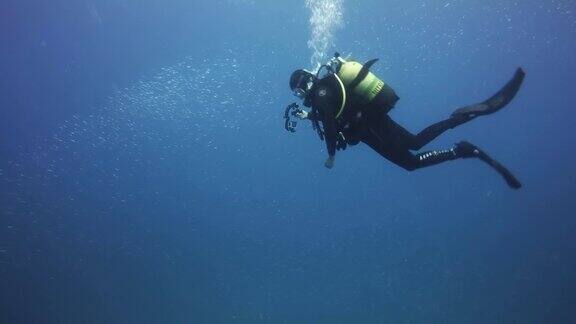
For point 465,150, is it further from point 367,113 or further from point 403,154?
point 367,113

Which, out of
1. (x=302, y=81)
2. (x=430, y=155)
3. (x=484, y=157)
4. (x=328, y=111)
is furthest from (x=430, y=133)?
(x=302, y=81)

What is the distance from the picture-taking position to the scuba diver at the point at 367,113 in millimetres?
5188

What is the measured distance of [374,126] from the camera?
219 inches

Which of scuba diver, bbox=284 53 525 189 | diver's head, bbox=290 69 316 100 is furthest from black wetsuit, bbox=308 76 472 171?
diver's head, bbox=290 69 316 100

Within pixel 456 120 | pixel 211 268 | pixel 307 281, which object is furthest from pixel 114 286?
pixel 456 120

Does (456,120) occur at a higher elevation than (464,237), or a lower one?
lower

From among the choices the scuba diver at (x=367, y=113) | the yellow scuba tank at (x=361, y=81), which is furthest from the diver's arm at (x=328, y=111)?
the yellow scuba tank at (x=361, y=81)

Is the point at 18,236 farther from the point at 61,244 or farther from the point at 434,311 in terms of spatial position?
the point at 434,311

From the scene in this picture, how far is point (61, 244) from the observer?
30.3m

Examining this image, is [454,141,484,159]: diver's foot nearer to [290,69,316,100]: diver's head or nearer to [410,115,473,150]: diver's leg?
[410,115,473,150]: diver's leg

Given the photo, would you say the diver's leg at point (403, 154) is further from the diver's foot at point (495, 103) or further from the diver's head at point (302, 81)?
the diver's head at point (302, 81)

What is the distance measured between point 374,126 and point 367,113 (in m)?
0.19

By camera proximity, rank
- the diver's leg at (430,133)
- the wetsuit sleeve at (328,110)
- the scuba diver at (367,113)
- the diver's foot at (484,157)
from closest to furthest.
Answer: the wetsuit sleeve at (328,110) → the scuba diver at (367,113) → the diver's foot at (484,157) → the diver's leg at (430,133)

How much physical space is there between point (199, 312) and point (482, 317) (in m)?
16.4
